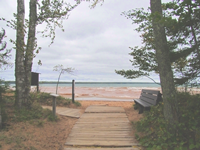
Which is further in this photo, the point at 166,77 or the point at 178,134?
the point at 166,77

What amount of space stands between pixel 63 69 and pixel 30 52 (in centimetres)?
626

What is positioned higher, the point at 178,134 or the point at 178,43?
the point at 178,43

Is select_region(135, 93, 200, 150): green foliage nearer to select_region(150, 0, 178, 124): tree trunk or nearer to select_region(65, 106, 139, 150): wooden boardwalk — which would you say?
select_region(150, 0, 178, 124): tree trunk

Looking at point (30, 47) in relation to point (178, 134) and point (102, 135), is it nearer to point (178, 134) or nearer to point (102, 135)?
point (102, 135)

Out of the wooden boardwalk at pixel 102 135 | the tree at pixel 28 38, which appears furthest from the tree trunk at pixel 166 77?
the tree at pixel 28 38

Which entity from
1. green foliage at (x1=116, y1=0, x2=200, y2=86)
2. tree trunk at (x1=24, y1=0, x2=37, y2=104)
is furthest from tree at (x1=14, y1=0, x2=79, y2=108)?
green foliage at (x1=116, y1=0, x2=200, y2=86)

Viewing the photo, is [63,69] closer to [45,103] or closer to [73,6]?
[45,103]

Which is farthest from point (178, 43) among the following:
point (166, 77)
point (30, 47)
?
point (30, 47)

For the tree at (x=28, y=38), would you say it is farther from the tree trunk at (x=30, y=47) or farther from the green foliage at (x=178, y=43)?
the green foliage at (x=178, y=43)

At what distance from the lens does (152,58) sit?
22.3 ft

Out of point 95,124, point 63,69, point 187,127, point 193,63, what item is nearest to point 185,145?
point 187,127

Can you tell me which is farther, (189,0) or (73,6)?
(73,6)

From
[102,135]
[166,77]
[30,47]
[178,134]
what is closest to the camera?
[178,134]

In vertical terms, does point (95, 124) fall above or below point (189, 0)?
below
